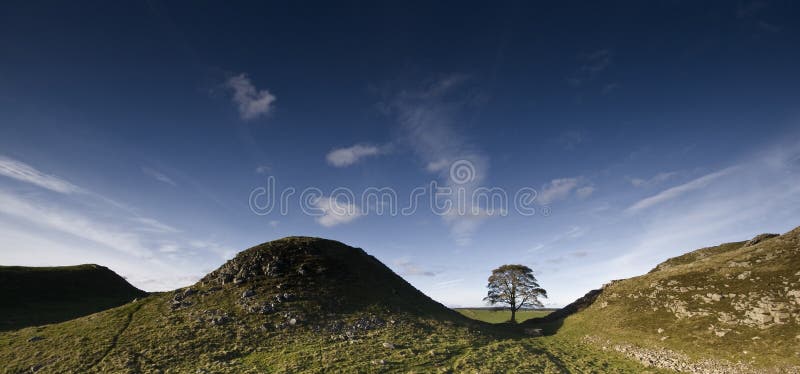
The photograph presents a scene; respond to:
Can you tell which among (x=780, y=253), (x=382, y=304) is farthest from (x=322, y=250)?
(x=780, y=253)

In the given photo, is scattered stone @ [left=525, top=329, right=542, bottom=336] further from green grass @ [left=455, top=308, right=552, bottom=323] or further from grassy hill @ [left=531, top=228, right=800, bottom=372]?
green grass @ [left=455, top=308, right=552, bottom=323]

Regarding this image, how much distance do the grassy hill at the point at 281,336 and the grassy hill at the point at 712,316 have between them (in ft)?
19.3

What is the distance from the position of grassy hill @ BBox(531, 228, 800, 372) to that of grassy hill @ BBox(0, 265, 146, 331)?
8737 centimetres

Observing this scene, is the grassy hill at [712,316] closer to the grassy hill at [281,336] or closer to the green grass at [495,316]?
the grassy hill at [281,336]

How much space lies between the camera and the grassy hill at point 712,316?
112 ft

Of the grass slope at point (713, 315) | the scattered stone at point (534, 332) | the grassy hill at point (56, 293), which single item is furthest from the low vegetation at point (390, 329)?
the grassy hill at point (56, 293)

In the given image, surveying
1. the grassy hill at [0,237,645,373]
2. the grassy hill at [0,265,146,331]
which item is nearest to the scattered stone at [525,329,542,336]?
the grassy hill at [0,237,645,373]

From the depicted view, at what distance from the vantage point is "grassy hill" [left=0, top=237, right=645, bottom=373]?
1256 inches

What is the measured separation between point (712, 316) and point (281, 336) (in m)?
54.8

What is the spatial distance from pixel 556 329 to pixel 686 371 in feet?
80.3

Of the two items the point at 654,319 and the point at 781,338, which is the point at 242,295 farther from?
the point at 781,338

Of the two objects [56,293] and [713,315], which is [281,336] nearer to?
[713,315]

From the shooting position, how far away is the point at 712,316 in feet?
138

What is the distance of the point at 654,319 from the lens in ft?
155
